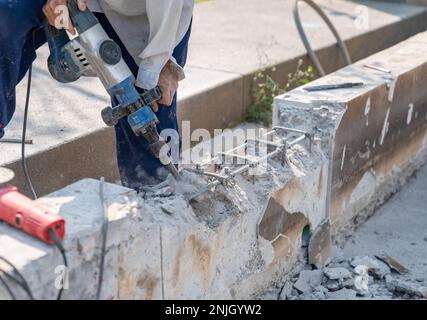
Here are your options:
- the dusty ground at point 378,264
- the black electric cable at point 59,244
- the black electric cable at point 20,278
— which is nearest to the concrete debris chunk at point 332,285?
the dusty ground at point 378,264

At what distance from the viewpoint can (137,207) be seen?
237 cm

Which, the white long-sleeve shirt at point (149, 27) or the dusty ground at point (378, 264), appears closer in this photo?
the white long-sleeve shirt at point (149, 27)

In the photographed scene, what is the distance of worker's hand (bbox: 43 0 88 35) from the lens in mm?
2748

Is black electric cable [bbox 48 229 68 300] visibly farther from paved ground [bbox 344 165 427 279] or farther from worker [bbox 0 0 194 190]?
paved ground [bbox 344 165 427 279]

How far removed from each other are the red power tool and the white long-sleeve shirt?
2.90ft

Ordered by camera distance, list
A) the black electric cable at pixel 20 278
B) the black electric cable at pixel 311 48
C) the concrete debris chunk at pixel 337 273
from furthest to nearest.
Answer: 1. the black electric cable at pixel 311 48
2. the concrete debris chunk at pixel 337 273
3. the black electric cable at pixel 20 278

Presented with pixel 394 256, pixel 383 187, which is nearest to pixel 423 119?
pixel 383 187

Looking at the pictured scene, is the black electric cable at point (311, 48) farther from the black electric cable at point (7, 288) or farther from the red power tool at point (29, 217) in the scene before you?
the black electric cable at point (7, 288)

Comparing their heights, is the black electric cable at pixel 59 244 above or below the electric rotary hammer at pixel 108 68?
below

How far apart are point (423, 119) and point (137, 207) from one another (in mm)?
2812

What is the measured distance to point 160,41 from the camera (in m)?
2.78

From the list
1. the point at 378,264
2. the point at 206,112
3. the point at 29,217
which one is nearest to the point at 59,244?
the point at 29,217

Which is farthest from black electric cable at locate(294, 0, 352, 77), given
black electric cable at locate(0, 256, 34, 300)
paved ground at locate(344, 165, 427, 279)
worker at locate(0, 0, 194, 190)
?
black electric cable at locate(0, 256, 34, 300)

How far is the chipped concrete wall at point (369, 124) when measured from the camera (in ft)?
11.6
